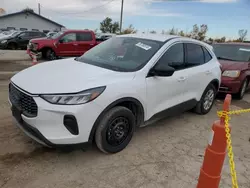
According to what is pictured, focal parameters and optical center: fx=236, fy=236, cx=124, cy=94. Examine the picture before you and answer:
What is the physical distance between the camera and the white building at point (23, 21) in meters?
42.7

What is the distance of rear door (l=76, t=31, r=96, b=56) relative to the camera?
14.1 m

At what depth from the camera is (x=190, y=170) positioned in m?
3.15

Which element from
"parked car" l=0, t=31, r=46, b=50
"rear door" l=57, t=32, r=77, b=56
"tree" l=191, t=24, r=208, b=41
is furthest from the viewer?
"tree" l=191, t=24, r=208, b=41

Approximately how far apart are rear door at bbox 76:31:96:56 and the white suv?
33.0ft

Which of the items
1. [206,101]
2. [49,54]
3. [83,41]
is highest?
[83,41]

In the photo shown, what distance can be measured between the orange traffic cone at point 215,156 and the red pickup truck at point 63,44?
12.8 m

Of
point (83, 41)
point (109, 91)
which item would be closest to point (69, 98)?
point (109, 91)

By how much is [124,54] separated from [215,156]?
2.46 meters

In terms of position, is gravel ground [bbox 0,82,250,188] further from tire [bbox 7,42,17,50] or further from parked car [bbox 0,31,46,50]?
tire [bbox 7,42,17,50]

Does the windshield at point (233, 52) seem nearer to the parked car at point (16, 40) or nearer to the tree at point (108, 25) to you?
the parked car at point (16, 40)

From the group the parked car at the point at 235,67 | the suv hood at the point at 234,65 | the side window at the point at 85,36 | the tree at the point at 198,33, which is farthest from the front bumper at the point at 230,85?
the tree at the point at 198,33

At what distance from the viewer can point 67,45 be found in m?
13.7

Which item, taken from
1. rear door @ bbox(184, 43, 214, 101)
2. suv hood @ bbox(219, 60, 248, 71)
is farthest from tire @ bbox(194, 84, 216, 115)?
suv hood @ bbox(219, 60, 248, 71)

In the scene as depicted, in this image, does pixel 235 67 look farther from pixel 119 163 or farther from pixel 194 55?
pixel 119 163
